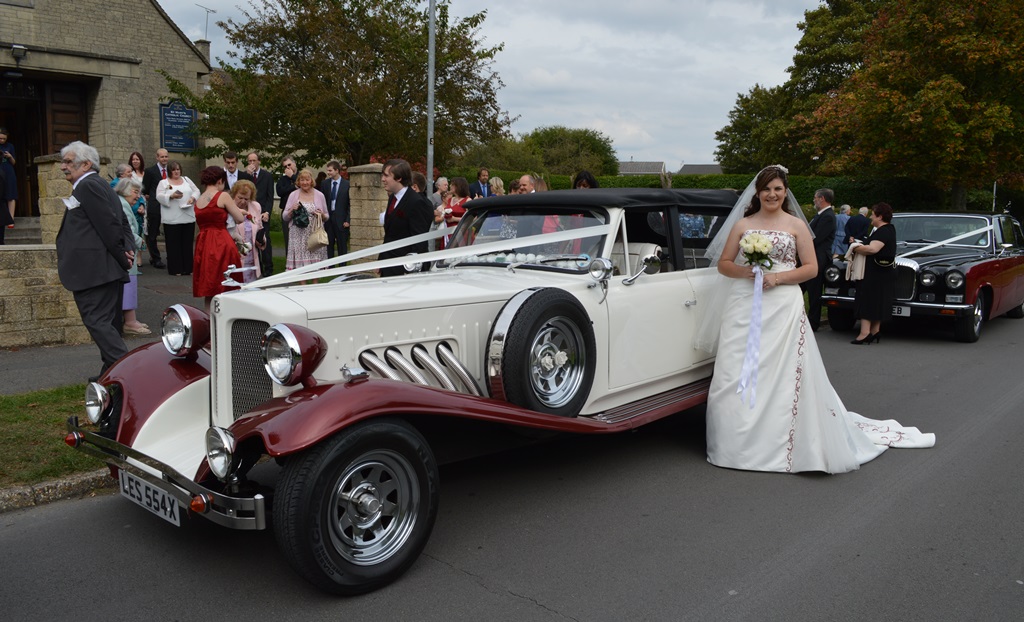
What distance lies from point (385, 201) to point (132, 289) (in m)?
5.69

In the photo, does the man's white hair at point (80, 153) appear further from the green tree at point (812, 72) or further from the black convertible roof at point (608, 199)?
the green tree at point (812, 72)

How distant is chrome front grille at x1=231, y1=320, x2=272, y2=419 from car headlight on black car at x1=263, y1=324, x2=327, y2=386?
0.94 ft

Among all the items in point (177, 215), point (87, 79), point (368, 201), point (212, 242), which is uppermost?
point (87, 79)

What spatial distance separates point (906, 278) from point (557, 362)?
7.67 meters

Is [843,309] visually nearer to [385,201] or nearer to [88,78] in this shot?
[385,201]

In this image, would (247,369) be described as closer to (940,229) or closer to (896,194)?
(940,229)

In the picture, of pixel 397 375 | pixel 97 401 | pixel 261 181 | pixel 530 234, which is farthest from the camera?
pixel 261 181

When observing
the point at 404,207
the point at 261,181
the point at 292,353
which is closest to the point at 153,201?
the point at 261,181

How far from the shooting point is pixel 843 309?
426 inches

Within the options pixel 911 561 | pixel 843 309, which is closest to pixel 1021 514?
pixel 911 561

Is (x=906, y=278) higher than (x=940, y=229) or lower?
lower

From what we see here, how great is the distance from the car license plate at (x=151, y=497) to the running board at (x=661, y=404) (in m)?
2.27

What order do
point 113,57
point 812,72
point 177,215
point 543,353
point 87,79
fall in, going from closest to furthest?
point 543,353
point 177,215
point 113,57
point 87,79
point 812,72

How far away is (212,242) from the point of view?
24.6ft
